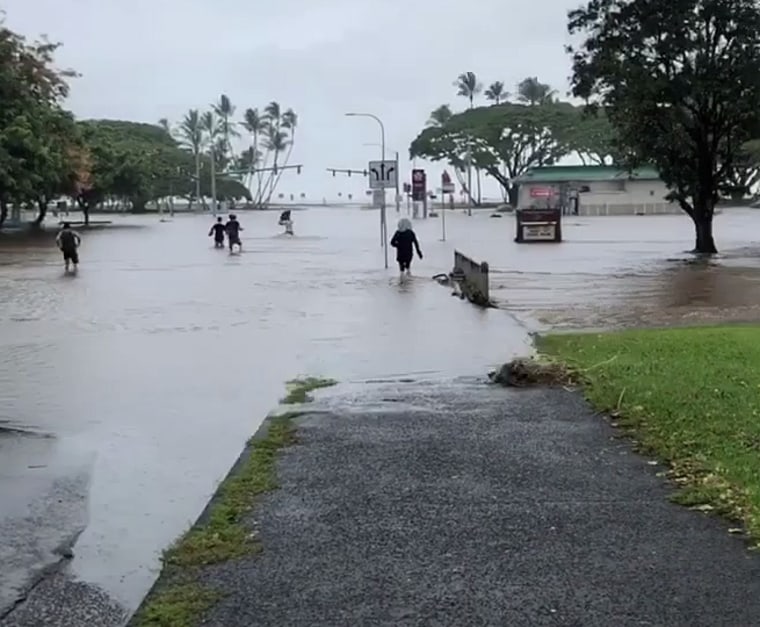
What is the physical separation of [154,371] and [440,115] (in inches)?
4608

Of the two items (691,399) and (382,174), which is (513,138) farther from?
(691,399)

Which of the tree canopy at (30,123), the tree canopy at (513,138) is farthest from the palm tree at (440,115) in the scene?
the tree canopy at (30,123)

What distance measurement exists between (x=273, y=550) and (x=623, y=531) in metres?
1.75

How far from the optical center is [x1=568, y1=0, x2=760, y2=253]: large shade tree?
110 feet

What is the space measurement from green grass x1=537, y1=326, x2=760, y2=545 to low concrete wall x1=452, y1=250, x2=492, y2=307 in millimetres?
5606

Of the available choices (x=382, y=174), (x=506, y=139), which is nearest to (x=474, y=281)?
(x=382, y=174)

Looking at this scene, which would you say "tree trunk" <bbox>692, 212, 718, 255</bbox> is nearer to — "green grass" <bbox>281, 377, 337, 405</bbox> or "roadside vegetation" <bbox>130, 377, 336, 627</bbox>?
"green grass" <bbox>281, 377, 337, 405</bbox>

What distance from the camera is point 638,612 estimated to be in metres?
4.43

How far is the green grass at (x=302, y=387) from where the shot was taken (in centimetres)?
1023

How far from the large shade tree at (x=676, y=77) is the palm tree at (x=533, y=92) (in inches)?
3524

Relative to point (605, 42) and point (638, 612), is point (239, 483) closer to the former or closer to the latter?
point (638, 612)

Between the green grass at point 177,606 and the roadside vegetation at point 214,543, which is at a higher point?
the green grass at point 177,606

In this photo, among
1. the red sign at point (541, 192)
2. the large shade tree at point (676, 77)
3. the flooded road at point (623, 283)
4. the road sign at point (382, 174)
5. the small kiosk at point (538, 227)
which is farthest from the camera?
the red sign at point (541, 192)

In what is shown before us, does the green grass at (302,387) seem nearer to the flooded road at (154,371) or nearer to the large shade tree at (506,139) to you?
the flooded road at (154,371)
